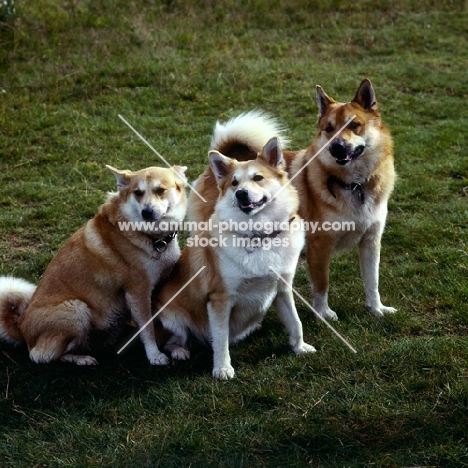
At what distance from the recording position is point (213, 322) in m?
4.27

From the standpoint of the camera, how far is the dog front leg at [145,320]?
175 inches

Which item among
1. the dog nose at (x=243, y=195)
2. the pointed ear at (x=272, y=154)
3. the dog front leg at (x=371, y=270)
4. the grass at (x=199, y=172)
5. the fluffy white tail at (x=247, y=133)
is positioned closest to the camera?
the grass at (x=199, y=172)

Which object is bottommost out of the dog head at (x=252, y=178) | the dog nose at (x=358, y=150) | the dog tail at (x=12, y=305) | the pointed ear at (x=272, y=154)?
the dog tail at (x=12, y=305)

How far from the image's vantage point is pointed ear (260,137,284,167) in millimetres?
4312

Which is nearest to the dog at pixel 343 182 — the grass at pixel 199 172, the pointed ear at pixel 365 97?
the pointed ear at pixel 365 97

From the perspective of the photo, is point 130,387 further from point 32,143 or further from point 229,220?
point 32,143

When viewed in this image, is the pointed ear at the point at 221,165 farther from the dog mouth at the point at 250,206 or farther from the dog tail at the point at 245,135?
the dog tail at the point at 245,135


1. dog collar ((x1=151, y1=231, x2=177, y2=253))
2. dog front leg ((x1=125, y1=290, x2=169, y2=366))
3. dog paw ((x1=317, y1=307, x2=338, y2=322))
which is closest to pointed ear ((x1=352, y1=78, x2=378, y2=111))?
dog paw ((x1=317, y1=307, x2=338, y2=322))

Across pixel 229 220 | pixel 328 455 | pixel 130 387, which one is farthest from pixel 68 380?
pixel 328 455

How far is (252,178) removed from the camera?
4.25 metres

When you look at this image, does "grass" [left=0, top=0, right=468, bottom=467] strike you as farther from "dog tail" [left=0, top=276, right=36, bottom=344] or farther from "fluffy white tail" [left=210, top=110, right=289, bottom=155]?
"fluffy white tail" [left=210, top=110, right=289, bottom=155]

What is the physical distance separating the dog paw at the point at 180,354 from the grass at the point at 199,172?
0.12 m

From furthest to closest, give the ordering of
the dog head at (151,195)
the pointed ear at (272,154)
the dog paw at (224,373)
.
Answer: the dog head at (151,195) < the pointed ear at (272,154) < the dog paw at (224,373)

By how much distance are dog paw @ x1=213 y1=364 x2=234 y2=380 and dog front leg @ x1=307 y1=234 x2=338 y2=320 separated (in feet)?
3.32
